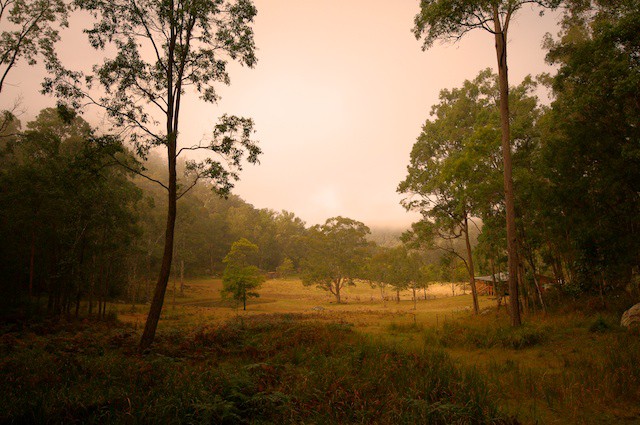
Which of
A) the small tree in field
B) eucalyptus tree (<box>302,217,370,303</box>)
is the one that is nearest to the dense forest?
the small tree in field

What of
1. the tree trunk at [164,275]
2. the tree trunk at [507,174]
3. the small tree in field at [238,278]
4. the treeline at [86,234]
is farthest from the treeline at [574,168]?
the small tree in field at [238,278]

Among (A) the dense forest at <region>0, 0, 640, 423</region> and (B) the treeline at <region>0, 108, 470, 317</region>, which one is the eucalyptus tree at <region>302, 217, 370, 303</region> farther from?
(A) the dense forest at <region>0, 0, 640, 423</region>

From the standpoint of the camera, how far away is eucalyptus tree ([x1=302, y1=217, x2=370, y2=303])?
157ft

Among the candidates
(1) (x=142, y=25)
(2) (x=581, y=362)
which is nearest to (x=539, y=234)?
(2) (x=581, y=362)

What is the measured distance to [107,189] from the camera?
68.5 feet

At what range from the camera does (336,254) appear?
48.6 meters

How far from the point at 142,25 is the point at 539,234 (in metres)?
22.2

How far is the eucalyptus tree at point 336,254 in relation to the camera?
47719 millimetres

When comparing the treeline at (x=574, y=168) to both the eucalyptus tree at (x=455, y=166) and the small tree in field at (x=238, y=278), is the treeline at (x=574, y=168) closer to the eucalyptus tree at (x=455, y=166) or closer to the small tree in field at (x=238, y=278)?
the eucalyptus tree at (x=455, y=166)

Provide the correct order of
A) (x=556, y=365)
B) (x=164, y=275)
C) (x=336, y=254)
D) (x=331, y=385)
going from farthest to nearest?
1. (x=336, y=254)
2. (x=164, y=275)
3. (x=556, y=365)
4. (x=331, y=385)

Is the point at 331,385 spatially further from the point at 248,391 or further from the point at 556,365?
the point at 556,365

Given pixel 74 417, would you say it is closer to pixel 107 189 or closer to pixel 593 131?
pixel 593 131

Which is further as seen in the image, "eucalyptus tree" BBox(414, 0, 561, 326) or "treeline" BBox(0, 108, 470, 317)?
"treeline" BBox(0, 108, 470, 317)

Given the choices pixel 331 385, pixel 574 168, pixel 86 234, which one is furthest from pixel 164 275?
pixel 574 168
